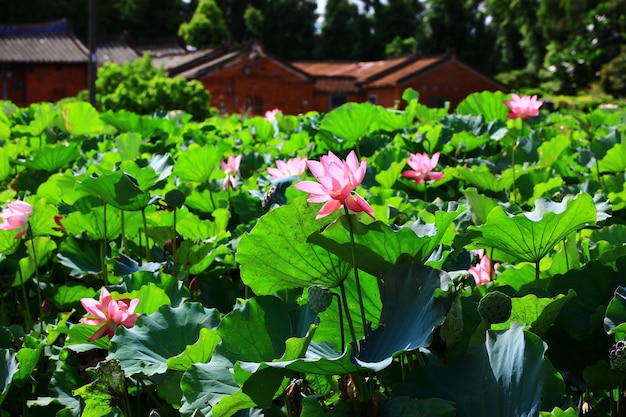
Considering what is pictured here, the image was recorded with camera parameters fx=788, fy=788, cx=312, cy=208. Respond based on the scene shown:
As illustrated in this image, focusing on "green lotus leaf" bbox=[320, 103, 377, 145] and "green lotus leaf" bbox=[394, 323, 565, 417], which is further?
"green lotus leaf" bbox=[320, 103, 377, 145]

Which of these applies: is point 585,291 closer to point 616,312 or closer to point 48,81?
point 616,312

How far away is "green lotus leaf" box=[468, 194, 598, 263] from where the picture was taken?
0.74 metres

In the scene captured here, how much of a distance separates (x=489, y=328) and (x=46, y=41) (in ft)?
74.5

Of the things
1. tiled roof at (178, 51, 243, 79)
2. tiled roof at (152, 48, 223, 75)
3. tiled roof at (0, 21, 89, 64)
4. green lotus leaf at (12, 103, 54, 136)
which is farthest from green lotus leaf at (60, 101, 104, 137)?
tiled roof at (0, 21, 89, 64)

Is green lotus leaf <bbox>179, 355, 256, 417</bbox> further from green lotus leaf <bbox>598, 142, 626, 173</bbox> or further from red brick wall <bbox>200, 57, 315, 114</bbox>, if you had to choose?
red brick wall <bbox>200, 57, 315, 114</bbox>

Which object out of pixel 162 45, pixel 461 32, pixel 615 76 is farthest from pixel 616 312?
pixel 461 32

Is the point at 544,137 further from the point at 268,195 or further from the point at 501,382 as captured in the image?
the point at 501,382

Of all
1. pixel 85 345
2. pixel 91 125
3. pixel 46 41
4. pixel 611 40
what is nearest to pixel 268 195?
pixel 85 345

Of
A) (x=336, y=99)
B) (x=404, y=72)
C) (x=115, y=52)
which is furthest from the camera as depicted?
(x=115, y=52)

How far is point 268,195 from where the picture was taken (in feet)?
3.49

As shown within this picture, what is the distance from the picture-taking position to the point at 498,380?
1.83 feet

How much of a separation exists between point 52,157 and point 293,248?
1206 mm

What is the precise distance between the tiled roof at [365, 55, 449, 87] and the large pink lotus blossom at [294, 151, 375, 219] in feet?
64.1

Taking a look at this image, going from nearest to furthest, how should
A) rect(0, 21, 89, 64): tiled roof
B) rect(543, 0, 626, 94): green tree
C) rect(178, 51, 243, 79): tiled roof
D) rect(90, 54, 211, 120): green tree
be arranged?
rect(90, 54, 211, 120): green tree < rect(543, 0, 626, 94): green tree < rect(178, 51, 243, 79): tiled roof < rect(0, 21, 89, 64): tiled roof
